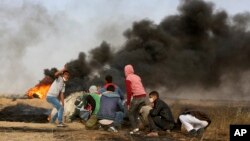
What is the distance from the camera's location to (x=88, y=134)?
1244cm

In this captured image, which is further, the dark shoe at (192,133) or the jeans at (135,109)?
the jeans at (135,109)

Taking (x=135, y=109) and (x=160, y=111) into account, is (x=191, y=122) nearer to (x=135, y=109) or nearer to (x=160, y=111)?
(x=160, y=111)

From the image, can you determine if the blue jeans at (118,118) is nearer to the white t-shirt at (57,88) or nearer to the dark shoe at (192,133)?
the white t-shirt at (57,88)

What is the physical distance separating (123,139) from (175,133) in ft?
6.30

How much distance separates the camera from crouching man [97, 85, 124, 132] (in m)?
14.2

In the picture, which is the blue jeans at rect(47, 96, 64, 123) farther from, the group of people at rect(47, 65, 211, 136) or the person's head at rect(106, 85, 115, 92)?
the person's head at rect(106, 85, 115, 92)

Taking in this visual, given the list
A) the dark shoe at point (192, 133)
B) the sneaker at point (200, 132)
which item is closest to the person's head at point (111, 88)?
the dark shoe at point (192, 133)

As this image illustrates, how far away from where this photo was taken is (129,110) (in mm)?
13805

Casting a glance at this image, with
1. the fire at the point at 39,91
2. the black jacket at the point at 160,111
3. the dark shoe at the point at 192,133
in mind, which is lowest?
the dark shoe at the point at 192,133

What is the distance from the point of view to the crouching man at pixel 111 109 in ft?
46.5

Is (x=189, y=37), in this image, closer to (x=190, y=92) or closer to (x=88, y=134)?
(x=190, y=92)

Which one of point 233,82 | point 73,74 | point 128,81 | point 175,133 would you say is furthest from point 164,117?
point 233,82

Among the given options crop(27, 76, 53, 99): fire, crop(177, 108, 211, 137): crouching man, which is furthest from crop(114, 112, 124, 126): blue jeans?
crop(27, 76, 53, 99): fire

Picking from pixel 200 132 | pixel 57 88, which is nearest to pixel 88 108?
pixel 57 88
